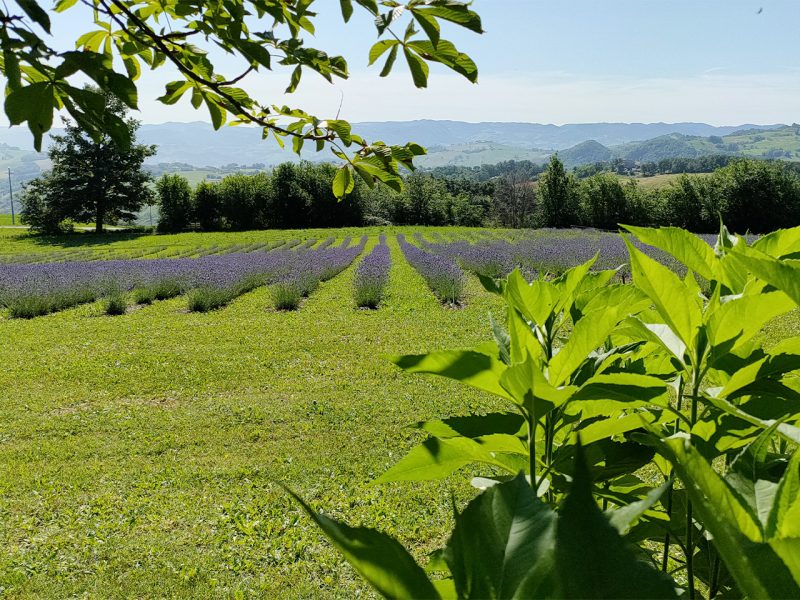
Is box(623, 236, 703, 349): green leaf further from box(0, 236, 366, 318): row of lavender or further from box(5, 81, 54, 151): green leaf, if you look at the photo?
box(0, 236, 366, 318): row of lavender

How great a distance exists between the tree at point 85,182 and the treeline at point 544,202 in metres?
4.71

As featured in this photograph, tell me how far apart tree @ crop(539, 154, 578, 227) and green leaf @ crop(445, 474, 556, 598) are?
57.5 m

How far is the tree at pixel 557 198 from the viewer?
Result: 56062 millimetres

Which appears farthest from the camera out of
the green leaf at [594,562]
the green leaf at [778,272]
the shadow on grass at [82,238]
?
the shadow on grass at [82,238]

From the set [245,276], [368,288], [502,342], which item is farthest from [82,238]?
[502,342]

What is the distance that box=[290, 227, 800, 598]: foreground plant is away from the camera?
0.99 feet

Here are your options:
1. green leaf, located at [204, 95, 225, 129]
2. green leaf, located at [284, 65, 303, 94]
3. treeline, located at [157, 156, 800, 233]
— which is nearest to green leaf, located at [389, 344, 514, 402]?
green leaf, located at [284, 65, 303, 94]

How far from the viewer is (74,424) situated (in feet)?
19.7

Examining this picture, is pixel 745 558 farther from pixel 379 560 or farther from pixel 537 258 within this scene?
pixel 537 258

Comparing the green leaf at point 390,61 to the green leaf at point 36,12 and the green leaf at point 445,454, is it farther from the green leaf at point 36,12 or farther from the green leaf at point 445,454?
the green leaf at point 445,454

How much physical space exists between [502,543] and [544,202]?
2372 inches

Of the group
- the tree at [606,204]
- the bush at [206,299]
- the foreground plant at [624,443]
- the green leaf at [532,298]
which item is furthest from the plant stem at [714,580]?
the tree at [606,204]

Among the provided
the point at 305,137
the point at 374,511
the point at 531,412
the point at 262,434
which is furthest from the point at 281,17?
the point at 262,434

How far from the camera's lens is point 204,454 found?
17.5ft
